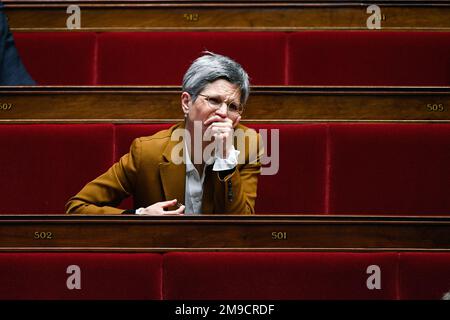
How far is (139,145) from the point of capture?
54 cm

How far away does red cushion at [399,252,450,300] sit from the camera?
0.47m

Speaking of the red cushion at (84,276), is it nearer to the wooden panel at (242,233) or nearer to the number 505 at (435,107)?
the wooden panel at (242,233)

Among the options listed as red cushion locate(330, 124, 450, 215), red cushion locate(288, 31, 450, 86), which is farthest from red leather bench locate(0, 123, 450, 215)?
red cushion locate(288, 31, 450, 86)

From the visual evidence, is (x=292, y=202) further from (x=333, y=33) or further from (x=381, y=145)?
(x=333, y=33)

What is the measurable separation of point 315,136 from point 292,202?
0.15ft

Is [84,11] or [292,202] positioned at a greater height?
[84,11]

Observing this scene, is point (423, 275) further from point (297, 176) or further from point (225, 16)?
point (225, 16)

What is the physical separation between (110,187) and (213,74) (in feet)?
0.30

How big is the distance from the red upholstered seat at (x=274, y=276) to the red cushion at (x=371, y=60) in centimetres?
27

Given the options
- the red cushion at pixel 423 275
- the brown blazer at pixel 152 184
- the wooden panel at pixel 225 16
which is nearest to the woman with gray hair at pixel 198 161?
the brown blazer at pixel 152 184

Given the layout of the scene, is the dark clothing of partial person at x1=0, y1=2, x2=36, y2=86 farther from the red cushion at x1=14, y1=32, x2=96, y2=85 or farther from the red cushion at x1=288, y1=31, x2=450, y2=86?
the red cushion at x1=288, y1=31, x2=450, y2=86

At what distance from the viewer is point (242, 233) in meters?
0.48
